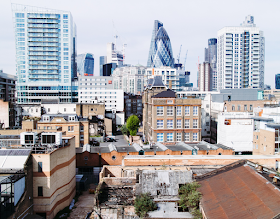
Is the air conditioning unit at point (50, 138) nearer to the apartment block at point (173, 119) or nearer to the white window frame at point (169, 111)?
the apartment block at point (173, 119)

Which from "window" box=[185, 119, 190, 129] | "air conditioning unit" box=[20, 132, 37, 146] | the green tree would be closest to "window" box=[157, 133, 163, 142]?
"window" box=[185, 119, 190, 129]

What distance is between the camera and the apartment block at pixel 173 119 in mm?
57844

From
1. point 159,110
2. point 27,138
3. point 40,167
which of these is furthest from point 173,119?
point 40,167

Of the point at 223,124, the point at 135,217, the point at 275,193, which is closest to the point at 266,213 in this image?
the point at 275,193

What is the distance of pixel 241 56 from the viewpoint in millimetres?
162875

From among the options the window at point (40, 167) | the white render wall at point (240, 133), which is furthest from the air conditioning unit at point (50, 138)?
the white render wall at point (240, 133)

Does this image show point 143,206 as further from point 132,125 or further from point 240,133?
point 132,125

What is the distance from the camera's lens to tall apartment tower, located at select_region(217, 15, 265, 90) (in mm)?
161250

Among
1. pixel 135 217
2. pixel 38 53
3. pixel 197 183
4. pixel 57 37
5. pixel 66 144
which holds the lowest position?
pixel 135 217

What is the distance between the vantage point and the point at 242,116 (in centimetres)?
5697

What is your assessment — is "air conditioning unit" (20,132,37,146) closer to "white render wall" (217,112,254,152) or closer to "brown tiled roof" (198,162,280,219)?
"brown tiled roof" (198,162,280,219)

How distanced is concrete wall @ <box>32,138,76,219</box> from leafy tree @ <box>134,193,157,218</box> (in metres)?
11.4

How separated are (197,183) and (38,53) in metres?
118

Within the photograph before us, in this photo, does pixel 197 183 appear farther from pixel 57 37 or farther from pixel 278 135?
Result: pixel 57 37
